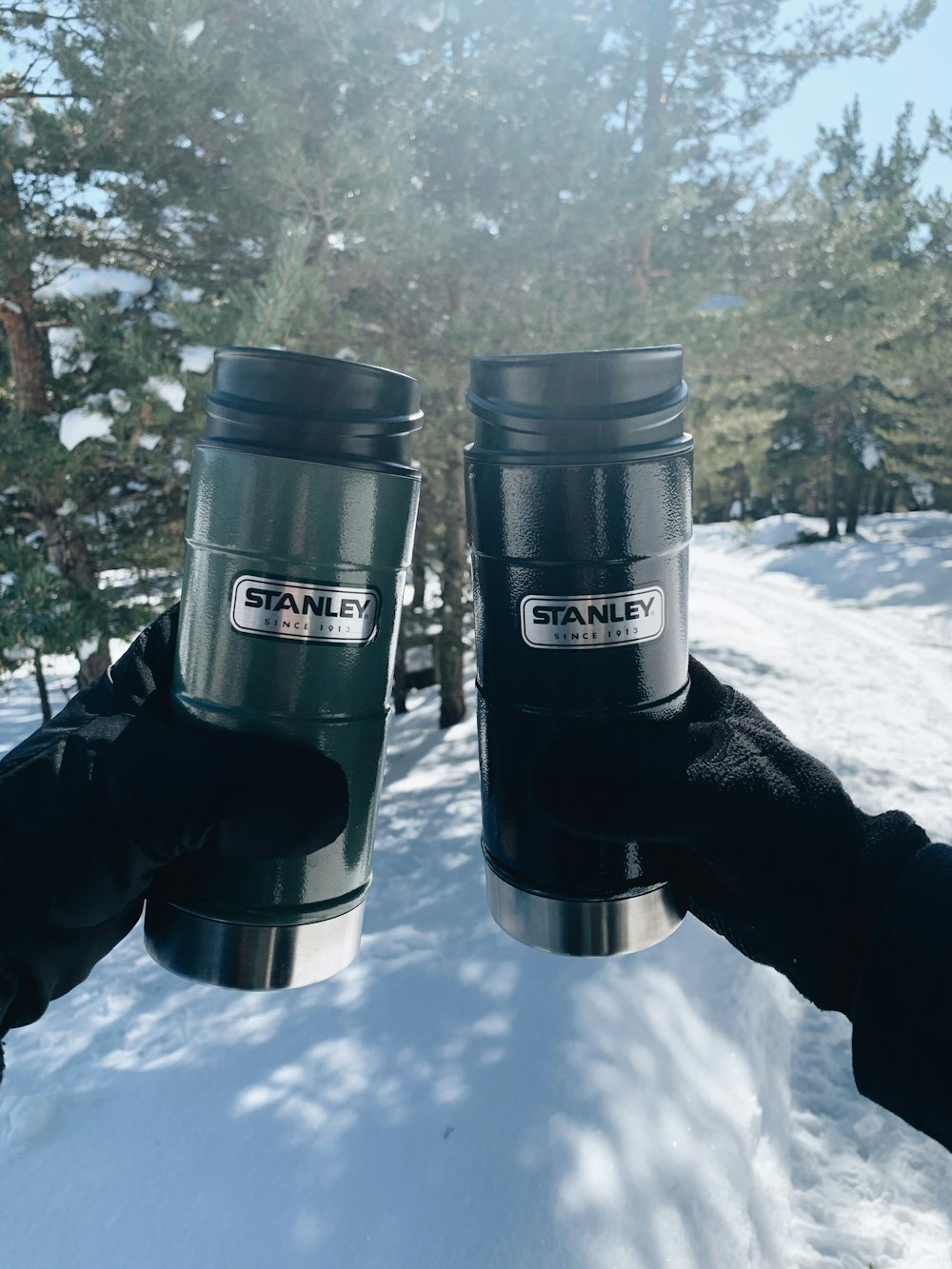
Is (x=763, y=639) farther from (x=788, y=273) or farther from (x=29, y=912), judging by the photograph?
(x=29, y=912)

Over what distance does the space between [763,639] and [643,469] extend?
39.5 ft

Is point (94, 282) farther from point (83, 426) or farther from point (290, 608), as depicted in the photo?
point (290, 608)

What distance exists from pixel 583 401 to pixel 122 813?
854 millimetres

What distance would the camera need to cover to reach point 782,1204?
3.04 meters

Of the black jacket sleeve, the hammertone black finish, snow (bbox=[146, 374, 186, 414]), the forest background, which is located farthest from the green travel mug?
snow (bbox=[146, 374, 186, 414])

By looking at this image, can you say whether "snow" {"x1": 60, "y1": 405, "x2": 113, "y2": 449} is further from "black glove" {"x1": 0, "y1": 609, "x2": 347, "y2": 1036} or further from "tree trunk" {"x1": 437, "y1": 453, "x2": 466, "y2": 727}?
"black glove" {"x1": 0, "y1": 609, "x2": 347, "y2": 1036}

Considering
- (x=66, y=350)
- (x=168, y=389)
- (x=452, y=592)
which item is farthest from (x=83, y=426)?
(x=452, y=592)

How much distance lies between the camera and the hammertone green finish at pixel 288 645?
42.8 inches

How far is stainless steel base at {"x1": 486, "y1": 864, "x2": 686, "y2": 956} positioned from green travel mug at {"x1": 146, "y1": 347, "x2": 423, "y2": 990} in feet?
0.93

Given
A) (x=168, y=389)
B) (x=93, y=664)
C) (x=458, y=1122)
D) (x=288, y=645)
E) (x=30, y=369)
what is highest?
(x=30, y=369)

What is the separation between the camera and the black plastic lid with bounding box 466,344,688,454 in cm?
108

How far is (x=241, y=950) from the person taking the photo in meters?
1.21

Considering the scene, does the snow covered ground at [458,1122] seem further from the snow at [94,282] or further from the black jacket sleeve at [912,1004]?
the snow at [94,282]

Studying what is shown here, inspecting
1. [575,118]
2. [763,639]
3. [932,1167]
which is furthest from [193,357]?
[763,639]
